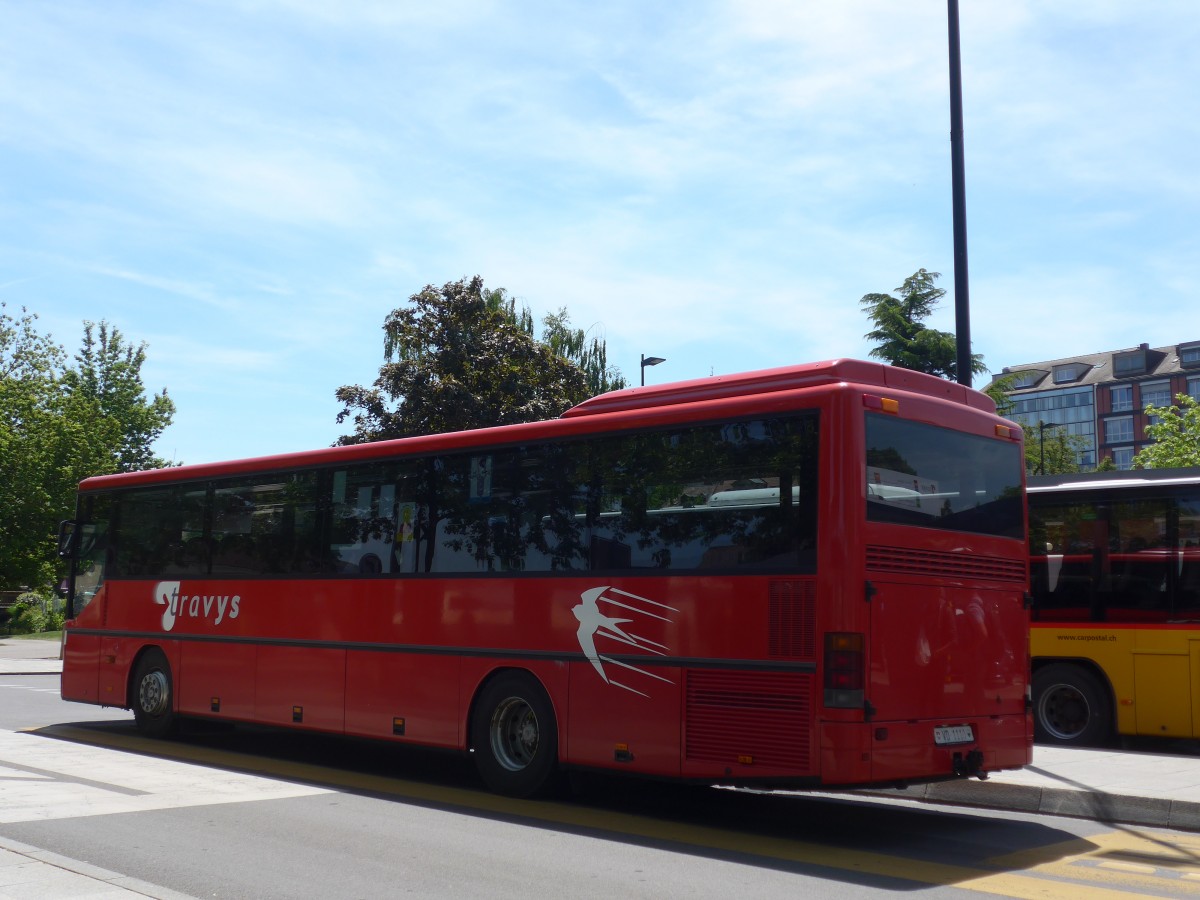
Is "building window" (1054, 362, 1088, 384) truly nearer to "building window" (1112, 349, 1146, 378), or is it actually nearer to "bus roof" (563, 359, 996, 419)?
"building window" (1112, 349, 1146, 378)

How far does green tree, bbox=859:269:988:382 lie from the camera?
43.3 m

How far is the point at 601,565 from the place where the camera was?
10.5 metres

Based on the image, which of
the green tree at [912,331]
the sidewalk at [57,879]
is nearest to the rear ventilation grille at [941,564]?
the sidewalk at [57,879]

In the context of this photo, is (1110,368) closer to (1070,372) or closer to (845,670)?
(1070,372)

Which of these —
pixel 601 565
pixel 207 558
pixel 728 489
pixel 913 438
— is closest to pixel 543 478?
pixel 601 565

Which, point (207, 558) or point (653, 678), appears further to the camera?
point (207, 558)

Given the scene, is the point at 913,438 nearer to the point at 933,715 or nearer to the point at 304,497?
the point at 933,715

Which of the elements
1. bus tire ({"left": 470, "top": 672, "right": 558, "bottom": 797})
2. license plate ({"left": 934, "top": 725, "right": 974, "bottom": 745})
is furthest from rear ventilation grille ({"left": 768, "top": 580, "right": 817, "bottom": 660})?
bus tire ({"left": 470, "top": 672, "right": 558, "bottom": 797})

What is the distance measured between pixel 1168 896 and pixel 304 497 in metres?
9.30

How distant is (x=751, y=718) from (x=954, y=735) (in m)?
1.57

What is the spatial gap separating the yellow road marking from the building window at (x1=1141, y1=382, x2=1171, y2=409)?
13256 cm

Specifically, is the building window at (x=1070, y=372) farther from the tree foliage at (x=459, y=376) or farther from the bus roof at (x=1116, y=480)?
the bus roof at (x=1116, y=480)

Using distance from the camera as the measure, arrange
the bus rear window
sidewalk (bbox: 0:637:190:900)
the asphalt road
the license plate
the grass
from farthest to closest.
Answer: the grass
the license plate
the bus rear window
the asphalt road
sidewalk (bbox: 0:637:190:900)

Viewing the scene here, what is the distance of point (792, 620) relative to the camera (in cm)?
899
